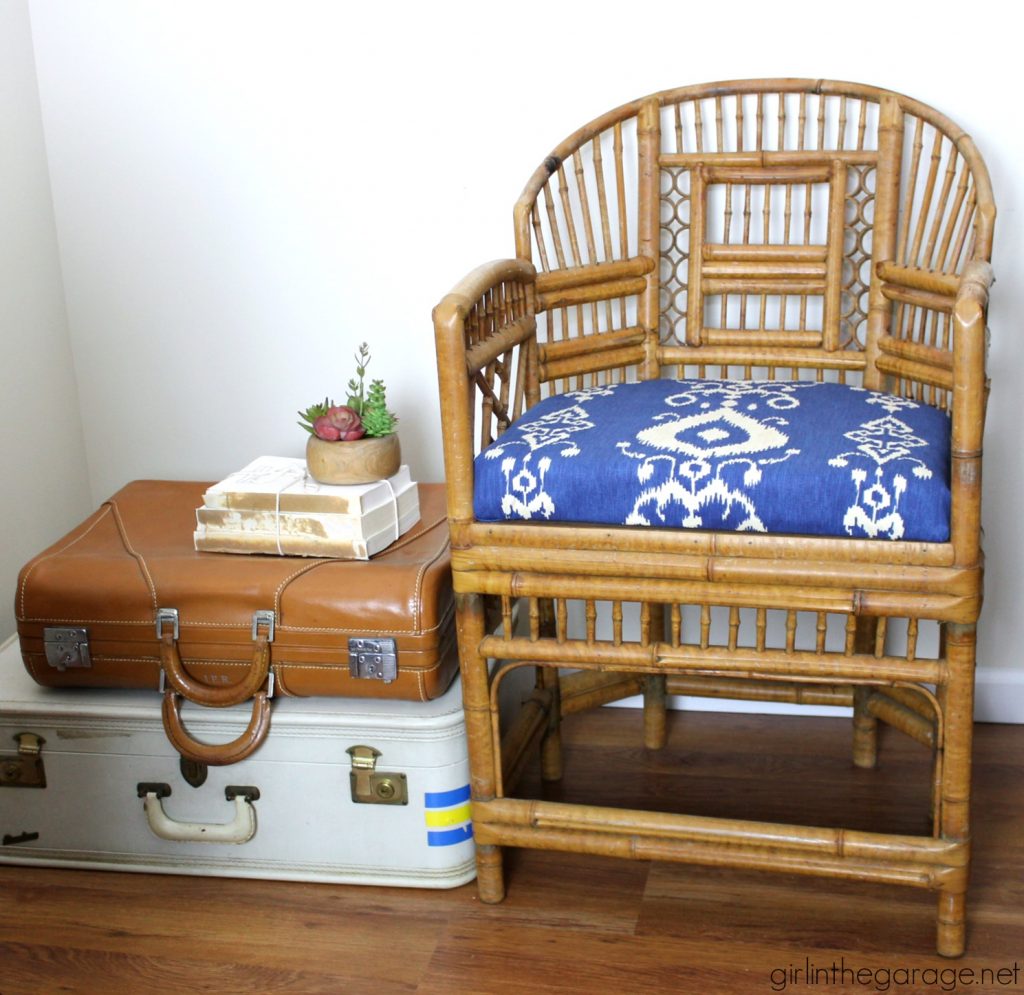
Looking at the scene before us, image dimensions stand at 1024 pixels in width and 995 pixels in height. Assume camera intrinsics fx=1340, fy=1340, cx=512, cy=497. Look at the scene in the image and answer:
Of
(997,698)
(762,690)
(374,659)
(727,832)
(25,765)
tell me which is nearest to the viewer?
(727,832)

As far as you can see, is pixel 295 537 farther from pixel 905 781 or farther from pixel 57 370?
pixel 905 781

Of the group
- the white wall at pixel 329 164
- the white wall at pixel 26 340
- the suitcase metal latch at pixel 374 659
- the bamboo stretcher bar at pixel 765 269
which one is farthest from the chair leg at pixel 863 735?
the white wall at pixel 26 340

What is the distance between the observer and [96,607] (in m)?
1.81

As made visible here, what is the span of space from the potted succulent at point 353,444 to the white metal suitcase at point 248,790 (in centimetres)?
31

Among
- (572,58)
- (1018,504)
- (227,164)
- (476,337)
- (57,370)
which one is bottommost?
(1018,504)

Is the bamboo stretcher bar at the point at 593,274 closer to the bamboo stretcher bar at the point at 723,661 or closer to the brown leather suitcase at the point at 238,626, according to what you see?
the brown leather suitcase at the point at 238,626

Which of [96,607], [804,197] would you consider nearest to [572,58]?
[804,197]

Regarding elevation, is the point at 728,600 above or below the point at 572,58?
below

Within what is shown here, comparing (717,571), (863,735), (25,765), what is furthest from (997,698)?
(25,765)

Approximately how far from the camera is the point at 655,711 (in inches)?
84.1

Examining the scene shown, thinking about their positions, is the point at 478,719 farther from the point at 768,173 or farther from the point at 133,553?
the point at 768,173

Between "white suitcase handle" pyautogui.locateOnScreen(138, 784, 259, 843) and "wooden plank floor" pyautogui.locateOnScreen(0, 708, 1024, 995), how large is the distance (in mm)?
78

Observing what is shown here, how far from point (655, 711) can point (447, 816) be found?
48cm

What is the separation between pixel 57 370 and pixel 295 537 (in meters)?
0.77
